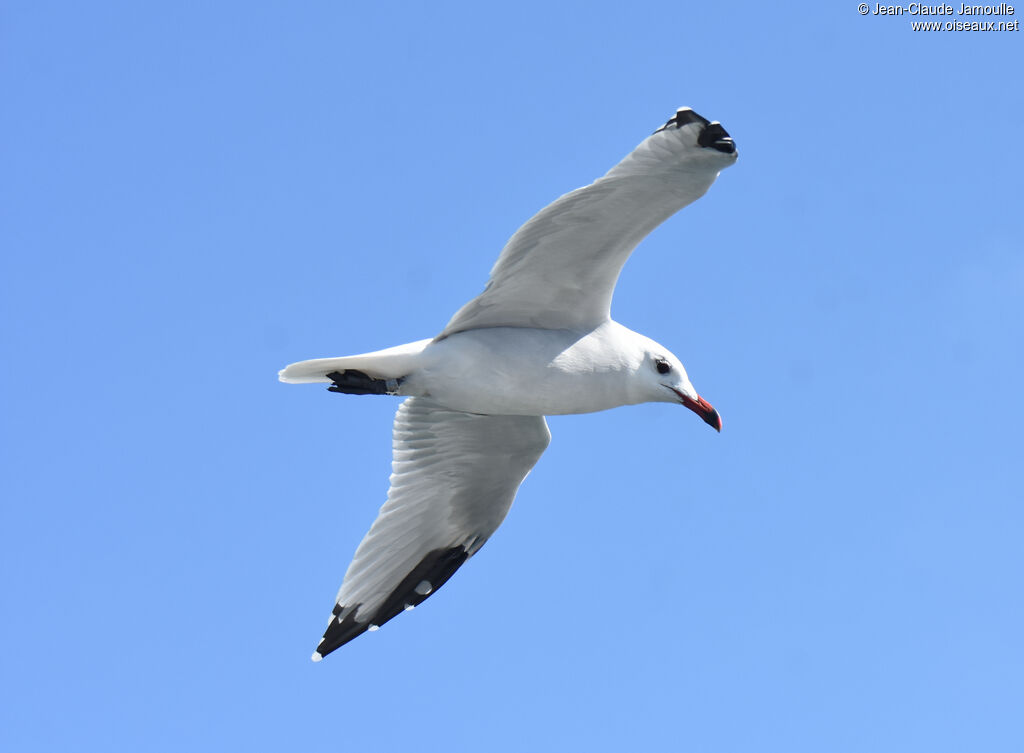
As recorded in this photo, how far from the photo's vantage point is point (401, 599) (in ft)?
30.9

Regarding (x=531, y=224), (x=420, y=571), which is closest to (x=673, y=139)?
(x=531, y=224)

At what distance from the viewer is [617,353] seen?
820cm

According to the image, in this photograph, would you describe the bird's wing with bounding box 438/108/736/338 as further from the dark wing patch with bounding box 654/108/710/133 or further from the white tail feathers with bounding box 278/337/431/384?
the white tail feathers with bounding box 278/337/431/384

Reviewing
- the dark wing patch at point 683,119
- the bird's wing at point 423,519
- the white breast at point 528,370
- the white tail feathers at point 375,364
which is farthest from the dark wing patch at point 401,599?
the dark wing patch at point 683,119

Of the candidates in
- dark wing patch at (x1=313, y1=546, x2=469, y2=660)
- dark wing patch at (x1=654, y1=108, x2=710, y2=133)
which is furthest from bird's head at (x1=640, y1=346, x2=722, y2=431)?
dark wing patch at (x1=313, y1=546, x2=469, y2=660)

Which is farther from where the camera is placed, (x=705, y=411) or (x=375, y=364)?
(x=705, y=411)

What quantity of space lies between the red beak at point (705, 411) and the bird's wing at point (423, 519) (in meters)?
1.38

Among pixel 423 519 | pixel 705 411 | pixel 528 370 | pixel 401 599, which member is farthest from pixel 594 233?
pixel 401 599

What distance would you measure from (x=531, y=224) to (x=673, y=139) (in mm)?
931

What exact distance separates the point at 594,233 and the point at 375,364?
1.54 meters

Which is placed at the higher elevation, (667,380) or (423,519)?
(667,380)

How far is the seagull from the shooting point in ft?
24.6

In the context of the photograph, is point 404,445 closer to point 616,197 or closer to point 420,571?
point 420,571

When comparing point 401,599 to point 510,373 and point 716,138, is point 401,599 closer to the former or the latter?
point 510,373
